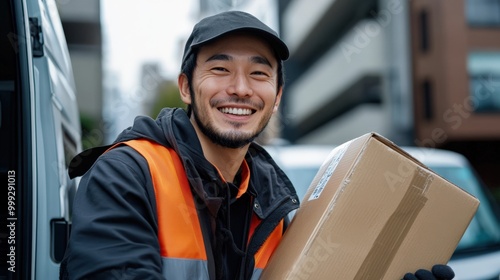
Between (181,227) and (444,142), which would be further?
(444,142)

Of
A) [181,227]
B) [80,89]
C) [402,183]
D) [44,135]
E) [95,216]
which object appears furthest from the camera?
[80,89]

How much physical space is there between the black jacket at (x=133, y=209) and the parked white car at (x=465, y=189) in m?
2.12

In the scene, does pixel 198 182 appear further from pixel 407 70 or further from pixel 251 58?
pixel 407 70

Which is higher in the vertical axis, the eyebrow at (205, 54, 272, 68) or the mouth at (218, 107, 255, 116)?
the eyebrow at (205, 54, 272, 68)

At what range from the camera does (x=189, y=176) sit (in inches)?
77.5

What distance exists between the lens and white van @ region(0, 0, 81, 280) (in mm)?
2201

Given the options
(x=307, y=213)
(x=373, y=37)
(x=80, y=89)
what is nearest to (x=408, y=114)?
(x=373, y=37)

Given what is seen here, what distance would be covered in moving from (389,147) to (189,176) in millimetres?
643

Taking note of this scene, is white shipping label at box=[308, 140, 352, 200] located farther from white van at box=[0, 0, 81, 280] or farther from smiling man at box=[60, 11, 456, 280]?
white van at box=[0, 0, 81, 280]

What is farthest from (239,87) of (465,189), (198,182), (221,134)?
(465,189)

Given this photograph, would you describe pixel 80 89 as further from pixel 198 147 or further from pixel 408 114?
pixel 198 147

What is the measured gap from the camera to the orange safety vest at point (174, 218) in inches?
72.9

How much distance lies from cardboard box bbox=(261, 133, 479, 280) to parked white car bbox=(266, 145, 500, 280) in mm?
1824

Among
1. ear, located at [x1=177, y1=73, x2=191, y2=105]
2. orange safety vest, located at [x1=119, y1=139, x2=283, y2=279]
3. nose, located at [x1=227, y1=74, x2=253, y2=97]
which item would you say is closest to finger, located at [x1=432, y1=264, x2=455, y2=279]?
A: orange safety vest, located at [x1=119, y1=139, x2=283, y2=279]
